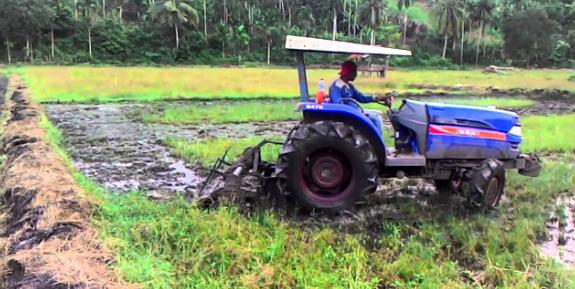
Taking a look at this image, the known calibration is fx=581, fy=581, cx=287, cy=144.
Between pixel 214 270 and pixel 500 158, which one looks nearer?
pixel 214 270

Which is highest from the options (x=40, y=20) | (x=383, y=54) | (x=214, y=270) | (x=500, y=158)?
(x=40, y=20)

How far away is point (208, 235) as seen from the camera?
5.02m

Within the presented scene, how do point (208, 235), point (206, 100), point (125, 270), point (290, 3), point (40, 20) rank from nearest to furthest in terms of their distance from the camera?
point (125, 270), point (208, 235), point (206, 100), point (40, 20), point (290, 3)

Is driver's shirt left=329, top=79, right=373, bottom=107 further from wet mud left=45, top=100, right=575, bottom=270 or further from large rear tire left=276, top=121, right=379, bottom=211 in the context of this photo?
wet mud left=45, top=100, right=575, bottom=270

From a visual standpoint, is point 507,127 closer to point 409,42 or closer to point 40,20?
point 40,20

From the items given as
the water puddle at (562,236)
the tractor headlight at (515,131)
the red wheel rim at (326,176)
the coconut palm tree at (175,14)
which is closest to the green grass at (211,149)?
the red wheel rim at (326,176)

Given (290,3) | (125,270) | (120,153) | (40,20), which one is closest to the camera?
(125,270)

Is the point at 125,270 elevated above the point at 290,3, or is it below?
below

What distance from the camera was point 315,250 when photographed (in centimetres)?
495

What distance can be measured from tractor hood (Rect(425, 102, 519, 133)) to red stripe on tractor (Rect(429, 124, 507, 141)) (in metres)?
0.05

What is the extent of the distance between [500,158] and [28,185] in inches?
207

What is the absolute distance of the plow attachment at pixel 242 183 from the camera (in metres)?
6.01

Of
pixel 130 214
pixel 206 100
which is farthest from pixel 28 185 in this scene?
pixel 206 100

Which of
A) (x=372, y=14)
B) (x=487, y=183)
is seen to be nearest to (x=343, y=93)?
(x=487, y=183)
